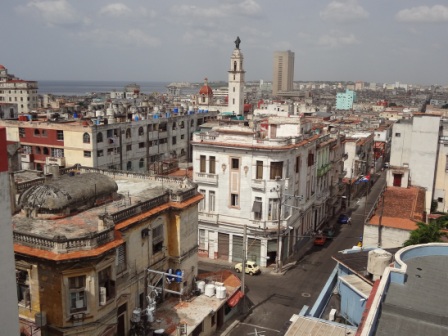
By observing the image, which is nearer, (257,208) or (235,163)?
(257,208)

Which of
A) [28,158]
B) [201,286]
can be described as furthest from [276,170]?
[28,158]

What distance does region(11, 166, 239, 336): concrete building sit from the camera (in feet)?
69.9

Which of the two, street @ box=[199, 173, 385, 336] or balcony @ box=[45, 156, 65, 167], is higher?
balcony @ box=[45, 156, 65, 167]

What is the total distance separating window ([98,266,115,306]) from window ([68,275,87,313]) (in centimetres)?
85

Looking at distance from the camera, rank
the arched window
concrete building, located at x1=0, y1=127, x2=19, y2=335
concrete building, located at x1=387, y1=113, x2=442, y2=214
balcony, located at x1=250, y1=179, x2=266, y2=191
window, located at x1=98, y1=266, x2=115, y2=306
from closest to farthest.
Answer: concrete building, located at x1=0, y1=127, x2=19, y2=335 < window, located at x1=98, y1=266, x2=115, y2=306 < balcony, located at x1=250, y1=179, x2=266, y2=191 < the arched window < concrete building, located at x1=387, y1=113, x2=442, y2=214

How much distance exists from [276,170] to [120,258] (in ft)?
70.5

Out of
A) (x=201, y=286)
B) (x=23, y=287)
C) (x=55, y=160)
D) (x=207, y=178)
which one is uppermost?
(x=207, y=178)

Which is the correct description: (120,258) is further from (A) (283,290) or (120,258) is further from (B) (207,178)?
(B) (207,178)

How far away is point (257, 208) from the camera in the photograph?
140ft

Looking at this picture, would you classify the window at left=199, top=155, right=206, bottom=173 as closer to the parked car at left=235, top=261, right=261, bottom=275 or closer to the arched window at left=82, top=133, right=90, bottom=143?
the parked car at left=235, top=261, right=261, bottom=275

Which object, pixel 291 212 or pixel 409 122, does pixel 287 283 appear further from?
pixel 409 122

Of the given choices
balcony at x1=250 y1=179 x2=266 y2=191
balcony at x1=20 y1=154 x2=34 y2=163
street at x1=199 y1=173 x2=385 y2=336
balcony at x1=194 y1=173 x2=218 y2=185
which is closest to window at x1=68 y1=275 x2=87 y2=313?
street at x1=199 y1=173 x2=385 y2=336

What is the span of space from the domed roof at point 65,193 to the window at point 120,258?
391 cm

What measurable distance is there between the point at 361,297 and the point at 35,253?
16150 millimetres
